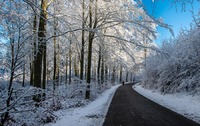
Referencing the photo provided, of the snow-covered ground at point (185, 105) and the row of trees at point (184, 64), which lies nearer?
the snow-covered ground at point (185, 105)

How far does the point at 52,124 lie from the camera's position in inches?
277

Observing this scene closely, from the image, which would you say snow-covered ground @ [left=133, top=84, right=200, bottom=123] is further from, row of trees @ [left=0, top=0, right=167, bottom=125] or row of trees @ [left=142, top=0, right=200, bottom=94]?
row of trees @ [left=0, top=0, right=167, bottom=125]

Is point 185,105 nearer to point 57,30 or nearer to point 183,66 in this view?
point 183,66

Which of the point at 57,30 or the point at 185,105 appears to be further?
the point at 185,105

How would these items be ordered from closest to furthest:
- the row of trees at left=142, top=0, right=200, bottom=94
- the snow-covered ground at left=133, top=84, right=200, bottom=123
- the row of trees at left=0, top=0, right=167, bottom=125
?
the row of trees at left=0, top=0, right=167, bottom=125 < the snow-covered ground at left=133, top=84, right=200, bottom=123 < the row of trees at left=142, top=0, right=200, bottom=94

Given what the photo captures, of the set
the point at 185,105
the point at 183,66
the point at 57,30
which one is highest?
the point at 57,30

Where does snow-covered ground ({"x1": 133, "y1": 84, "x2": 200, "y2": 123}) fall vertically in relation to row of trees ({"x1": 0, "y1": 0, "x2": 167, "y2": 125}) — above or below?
below

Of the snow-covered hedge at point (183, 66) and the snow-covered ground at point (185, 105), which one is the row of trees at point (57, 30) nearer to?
the snow-covered hedge at point (183, 66)

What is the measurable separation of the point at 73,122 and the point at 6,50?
10.3 m

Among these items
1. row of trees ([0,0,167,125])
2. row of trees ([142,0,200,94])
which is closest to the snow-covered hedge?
row of trees ([142,0,200,94])

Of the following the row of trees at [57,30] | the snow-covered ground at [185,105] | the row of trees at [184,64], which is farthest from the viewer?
the row of trees at [184,64]

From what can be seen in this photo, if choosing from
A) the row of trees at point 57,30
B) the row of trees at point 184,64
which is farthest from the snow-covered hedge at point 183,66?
the row of trees at point 57,30

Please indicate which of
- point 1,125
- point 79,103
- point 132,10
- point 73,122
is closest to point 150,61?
point 132,10

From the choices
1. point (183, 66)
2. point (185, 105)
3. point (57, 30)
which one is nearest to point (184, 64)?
point (183, 66)
